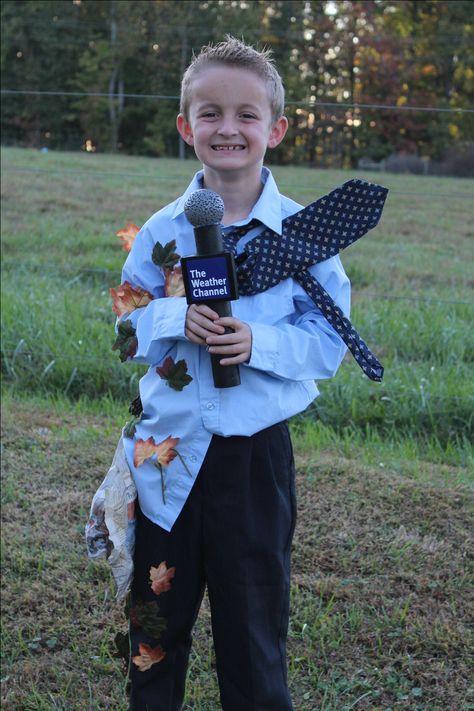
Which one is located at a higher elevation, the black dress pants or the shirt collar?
the shirt collar

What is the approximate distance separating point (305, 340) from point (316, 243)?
0.23 m

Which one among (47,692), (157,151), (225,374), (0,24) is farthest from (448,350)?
(0,24)

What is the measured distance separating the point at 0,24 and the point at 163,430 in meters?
29.6

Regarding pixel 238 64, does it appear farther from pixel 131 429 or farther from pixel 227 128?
pixel 131 429

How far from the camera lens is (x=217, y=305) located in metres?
1.79

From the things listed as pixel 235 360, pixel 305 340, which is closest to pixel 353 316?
pixel 305 340

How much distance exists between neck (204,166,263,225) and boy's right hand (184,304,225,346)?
0.28 m

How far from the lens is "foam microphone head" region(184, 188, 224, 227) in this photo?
1714 mm

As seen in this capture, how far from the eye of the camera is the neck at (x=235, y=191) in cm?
198

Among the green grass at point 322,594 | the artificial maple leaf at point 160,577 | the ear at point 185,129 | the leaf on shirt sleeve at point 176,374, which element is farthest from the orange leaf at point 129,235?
the green grass at point 322,594

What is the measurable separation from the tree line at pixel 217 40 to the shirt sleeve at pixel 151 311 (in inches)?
607

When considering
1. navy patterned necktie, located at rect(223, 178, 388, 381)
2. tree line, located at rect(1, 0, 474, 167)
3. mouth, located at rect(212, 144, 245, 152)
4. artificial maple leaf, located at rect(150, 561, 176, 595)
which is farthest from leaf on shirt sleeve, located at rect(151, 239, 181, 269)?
tree line, located at rect(1, 0, 474, 167)

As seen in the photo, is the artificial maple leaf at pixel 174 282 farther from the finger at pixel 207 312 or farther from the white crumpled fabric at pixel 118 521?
the white crumpled fabric at pixel 118 521

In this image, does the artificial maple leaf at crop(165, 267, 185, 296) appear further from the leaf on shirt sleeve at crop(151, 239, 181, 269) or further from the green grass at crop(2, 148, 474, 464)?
the green grass at crop(2, 148, 474, 464)
